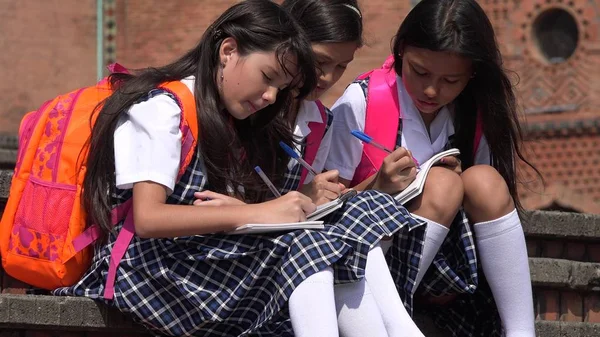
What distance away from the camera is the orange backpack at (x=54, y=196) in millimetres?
3709

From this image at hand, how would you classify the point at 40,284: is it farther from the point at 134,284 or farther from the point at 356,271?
the point at 356,271

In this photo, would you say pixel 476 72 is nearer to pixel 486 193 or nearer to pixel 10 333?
pixel 486 193

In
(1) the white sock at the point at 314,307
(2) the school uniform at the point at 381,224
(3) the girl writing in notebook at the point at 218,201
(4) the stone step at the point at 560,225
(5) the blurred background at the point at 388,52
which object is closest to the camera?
(1) the white sock at the point at 314,307

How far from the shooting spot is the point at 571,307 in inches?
187

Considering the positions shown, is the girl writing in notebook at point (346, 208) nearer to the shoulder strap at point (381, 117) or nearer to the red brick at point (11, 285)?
the shoulder strap at point (381, 117)

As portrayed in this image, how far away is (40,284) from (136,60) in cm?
1006

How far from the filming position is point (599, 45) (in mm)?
12602

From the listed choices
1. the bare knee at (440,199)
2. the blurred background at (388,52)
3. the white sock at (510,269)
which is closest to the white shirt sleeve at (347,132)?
the bare knee at (440,199)

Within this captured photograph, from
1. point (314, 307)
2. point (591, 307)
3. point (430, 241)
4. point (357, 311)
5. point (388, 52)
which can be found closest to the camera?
point (314, 307)

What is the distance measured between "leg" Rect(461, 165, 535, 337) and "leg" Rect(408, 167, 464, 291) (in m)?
0.06

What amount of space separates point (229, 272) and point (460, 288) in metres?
0.81

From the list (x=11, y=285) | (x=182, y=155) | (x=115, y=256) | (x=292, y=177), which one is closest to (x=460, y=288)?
(x=292, y=177)

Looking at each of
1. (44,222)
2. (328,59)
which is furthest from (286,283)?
(328,59)

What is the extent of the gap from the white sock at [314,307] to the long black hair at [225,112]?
54 centimetres
